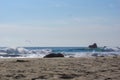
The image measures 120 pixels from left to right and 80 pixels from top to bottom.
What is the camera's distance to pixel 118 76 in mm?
8453

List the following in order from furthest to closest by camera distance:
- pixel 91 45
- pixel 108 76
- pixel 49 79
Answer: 1. pixel 91 45
2. pixel 108 76
3. pixel 49 79

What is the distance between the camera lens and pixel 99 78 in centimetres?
817

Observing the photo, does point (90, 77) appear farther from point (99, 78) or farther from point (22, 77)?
point (22, 77)

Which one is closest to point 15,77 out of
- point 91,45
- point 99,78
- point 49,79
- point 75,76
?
point 49,79

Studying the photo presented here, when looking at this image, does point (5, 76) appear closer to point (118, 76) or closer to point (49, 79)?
point (49, 79)

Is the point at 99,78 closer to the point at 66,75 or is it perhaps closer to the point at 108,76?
the point at 108,76

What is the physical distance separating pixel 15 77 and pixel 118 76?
9.78 ft

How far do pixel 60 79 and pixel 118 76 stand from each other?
173 centimetres

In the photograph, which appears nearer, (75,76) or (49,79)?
(49,79)

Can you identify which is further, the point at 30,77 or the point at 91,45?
the point at 91,45

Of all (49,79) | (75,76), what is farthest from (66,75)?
(49,79)

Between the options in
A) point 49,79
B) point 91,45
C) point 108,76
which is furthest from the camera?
point 91,45

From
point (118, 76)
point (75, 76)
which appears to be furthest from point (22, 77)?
point (118, 76)

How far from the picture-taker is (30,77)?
835cm
